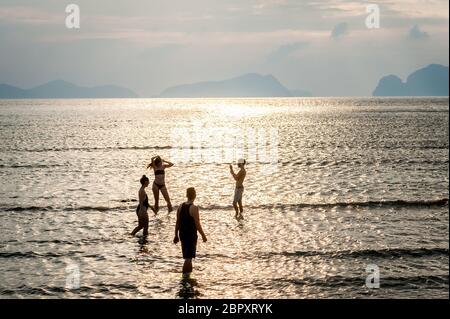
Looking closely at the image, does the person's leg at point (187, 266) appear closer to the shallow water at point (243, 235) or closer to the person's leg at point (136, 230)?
the shallow water at point (243, 235)

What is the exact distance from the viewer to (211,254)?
16.4m

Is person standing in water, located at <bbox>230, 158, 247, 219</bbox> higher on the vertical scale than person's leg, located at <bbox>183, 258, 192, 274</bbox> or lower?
higher

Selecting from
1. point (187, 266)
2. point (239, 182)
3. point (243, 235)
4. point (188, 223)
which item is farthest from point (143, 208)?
point (188, 223)

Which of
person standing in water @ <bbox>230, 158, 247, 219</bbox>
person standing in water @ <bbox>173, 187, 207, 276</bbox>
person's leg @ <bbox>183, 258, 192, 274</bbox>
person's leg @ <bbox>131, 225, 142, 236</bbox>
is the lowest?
person's leg @ <bbox>183, 258, 192, 274</bbox>

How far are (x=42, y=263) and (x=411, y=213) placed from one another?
16.7 meters

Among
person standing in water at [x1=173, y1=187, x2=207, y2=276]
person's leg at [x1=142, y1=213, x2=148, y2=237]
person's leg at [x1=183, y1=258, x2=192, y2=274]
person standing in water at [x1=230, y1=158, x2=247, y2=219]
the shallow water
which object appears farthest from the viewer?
person standing in water at [x1=230, y1=158, x2=247, y2=219]

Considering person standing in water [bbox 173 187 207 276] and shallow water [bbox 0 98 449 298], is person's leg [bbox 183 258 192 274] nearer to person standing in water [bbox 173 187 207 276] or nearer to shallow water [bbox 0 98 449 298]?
shallow water [bbox 0 98 449 298]

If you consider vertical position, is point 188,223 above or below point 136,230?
above

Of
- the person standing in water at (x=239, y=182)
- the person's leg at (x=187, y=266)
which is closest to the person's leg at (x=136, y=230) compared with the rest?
the person standing in water at (x=239, y=182)

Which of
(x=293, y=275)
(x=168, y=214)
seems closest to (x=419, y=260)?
(x=293, y=275)

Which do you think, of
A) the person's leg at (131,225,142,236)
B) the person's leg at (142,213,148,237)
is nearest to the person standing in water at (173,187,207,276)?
the person's leg at (142,213,148,237)

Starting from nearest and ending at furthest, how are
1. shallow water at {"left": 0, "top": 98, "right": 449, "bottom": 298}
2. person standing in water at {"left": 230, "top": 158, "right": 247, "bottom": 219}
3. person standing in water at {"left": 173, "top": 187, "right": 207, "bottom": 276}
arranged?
person standing in water at {"left": 173, "top": 187, "right": 207, "bottom": 276} → shallow water at {"left": 0, "top": 98, "right": 449, "bottom": 298} → person standing in water at {"left": 230, "top": 158, "right": 247, "bottom": 219}

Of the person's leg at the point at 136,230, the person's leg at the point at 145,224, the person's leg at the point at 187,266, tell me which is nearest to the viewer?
the person's leg at the point at 187,266

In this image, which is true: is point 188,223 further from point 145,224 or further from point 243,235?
point 243,235
